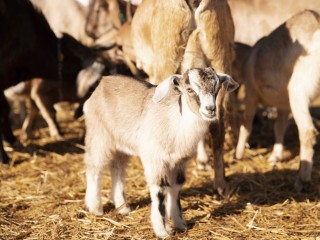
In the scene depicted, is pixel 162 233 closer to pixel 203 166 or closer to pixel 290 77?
pixel 203 166

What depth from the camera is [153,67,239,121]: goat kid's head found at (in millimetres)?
3475

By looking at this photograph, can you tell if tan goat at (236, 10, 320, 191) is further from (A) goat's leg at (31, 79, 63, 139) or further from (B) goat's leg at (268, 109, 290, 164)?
(A) goat's leg at (31, 79, 63, 139)

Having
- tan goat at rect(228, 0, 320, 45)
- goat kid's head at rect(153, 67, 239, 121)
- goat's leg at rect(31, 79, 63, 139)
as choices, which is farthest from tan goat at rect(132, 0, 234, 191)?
goat's leg at rect(31, 79, 63, 139)

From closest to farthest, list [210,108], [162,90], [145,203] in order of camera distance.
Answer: [210,108] < [162,90] < [145,203]

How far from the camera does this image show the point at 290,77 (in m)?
5.37

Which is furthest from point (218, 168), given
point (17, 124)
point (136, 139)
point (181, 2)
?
point (17, 124)

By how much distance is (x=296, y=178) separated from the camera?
5.46 m

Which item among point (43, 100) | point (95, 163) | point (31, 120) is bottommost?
point (31, 120)

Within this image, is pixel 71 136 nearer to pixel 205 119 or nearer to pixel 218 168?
pixel 218 168

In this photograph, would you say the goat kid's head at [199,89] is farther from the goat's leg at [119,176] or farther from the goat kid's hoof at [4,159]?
the goat kid's hoof at [4,159]

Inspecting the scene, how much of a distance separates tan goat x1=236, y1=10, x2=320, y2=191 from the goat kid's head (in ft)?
5.46

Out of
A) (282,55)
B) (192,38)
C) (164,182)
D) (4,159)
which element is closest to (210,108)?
(164,182)

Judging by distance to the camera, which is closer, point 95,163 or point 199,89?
point 199,89

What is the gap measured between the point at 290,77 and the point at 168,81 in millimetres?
2153
